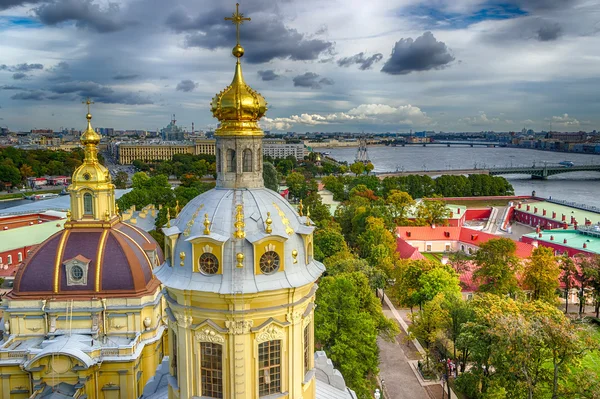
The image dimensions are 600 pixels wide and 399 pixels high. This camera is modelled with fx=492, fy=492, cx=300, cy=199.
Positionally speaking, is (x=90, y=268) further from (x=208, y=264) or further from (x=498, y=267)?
(x=498, y=267)

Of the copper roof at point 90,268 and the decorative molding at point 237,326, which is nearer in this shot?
the decorative molding at point 237,326

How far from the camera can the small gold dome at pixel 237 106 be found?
1427 centimetres

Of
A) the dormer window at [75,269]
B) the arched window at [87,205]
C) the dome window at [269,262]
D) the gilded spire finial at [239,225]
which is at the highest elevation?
the gilded spire finial at [239,225]

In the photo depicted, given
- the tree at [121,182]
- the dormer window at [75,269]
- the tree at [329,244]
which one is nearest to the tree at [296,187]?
the tree at [121,182]

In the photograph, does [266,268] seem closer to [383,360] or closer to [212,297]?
[212,297]

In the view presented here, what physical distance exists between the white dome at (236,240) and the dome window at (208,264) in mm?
151

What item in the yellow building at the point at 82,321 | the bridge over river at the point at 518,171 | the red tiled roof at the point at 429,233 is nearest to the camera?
the yellow building at the point at 82,321

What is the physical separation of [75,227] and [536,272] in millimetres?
34040

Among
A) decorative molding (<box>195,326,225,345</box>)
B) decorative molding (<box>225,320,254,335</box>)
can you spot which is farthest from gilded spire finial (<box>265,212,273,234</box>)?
decorative molding (<box>195,326,225,345</box>)

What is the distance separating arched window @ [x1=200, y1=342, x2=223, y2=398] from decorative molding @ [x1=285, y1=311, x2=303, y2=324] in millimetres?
1951

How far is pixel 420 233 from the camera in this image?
215ft

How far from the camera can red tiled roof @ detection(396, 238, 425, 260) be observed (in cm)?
5141

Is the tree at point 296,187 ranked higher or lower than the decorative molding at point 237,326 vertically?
lower

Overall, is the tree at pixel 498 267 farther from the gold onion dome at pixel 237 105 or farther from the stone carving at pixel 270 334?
the gold onion dome at pixel 237 105
